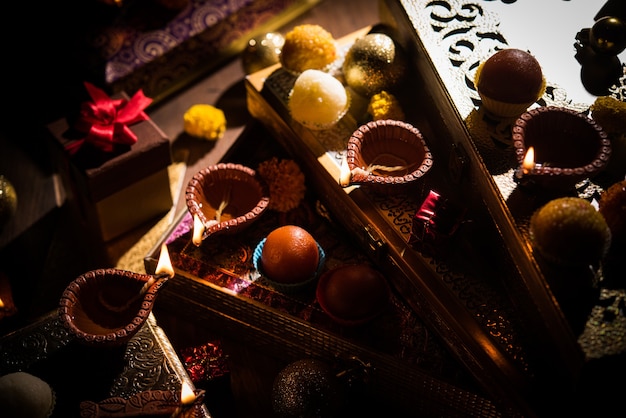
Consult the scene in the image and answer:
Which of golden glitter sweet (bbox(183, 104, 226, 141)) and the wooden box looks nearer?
the wooden box

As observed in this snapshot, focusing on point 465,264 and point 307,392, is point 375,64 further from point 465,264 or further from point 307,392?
point 307,392

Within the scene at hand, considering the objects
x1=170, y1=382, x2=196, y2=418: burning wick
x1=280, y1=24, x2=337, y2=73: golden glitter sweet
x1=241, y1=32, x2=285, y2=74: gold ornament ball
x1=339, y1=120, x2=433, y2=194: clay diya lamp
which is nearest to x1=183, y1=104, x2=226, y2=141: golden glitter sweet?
x1=241, y1=32, x2=285, y2=74: gold ornament ball

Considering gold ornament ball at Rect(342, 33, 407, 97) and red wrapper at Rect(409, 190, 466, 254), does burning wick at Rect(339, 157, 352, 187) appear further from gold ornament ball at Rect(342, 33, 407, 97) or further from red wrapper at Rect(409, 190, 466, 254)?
gold ornament ball at Rect(342, 33, 407, 97)

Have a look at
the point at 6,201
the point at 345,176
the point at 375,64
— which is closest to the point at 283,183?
the point at 345,176

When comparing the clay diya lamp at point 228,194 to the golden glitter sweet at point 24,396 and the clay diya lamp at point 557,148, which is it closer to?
the golden glitter sweet at point 24,396

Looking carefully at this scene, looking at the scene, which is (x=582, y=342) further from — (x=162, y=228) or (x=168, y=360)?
(x=162, y=228)

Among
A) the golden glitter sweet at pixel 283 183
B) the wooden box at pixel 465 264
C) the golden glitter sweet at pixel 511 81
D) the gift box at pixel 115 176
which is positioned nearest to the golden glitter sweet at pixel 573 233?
the wooden box at pixel 465 264
